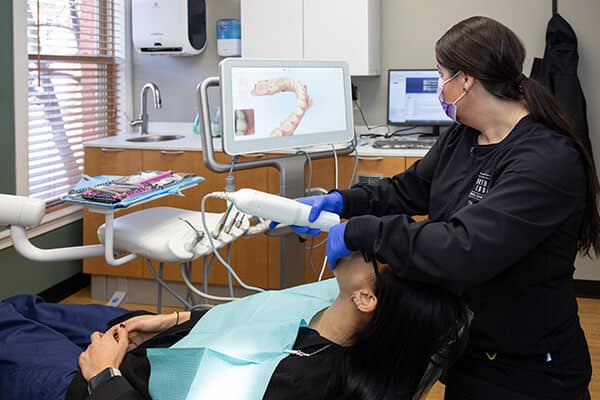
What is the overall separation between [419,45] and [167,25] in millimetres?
1369

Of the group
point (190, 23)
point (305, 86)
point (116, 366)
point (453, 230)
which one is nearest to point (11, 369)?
point (116, 366)

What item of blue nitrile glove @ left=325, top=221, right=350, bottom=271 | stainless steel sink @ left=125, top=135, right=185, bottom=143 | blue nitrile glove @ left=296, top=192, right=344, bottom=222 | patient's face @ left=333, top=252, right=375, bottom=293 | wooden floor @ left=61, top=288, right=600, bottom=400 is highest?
stainless steel sink @ left=125, top=135, right=185, bottom=143

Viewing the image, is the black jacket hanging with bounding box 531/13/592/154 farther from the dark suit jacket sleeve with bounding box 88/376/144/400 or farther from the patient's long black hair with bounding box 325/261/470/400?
the dark suit jacket sleeve with bounding box 88/376/144/400

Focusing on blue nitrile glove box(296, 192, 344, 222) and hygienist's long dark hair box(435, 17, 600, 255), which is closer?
hygienist's long dark hair box(435, 17, 600, 255)

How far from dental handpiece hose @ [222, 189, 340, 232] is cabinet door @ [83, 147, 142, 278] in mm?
2056

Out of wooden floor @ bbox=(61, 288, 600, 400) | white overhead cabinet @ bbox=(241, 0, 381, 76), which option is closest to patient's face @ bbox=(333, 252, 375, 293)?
wooden floor @ bbox=(61, 288, 600, 400)

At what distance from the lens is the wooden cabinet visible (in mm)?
3510

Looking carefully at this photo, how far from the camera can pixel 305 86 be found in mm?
2426

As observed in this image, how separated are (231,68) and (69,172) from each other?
202 cm

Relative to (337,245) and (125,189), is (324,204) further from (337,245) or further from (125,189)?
(125,189)

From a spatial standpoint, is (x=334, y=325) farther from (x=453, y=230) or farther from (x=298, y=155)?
(x=298, y=155)

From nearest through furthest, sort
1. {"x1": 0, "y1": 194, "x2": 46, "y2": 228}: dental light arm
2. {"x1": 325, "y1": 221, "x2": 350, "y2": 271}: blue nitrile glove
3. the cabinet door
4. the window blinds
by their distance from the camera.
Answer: {"x1": 325, "y1": 221, "x2": 350, "y2": 271}: blue nitrile glove < {"x1": 0, "y1": 194, "x2": 46, "y2": 228}: dental light arm < the window blinds < the cabinet door

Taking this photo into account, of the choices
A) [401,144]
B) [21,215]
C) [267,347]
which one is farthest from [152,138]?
[267,347]

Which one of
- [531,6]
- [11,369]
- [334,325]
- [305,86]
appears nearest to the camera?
[334,325]
